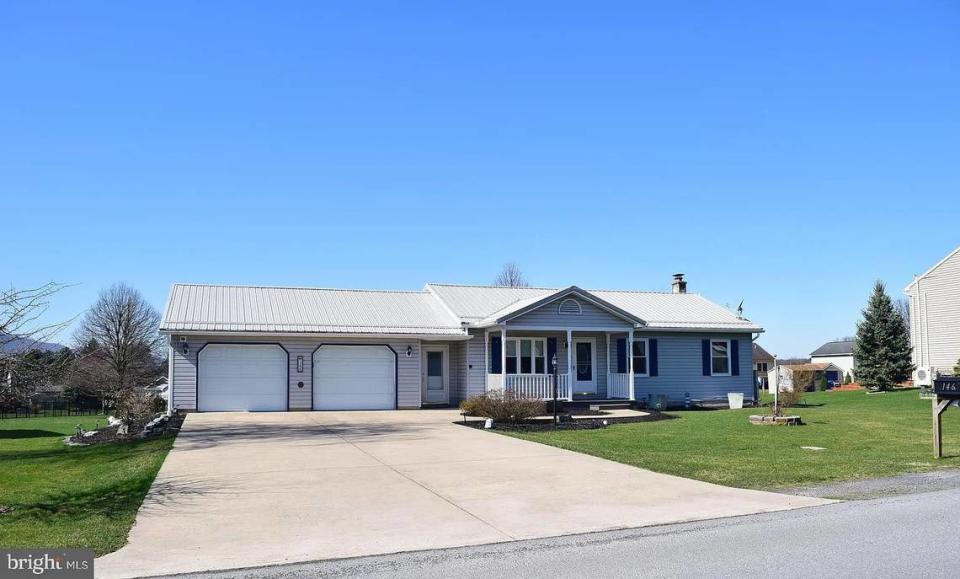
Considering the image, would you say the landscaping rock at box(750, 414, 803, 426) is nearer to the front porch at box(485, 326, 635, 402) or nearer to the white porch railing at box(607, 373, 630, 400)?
the front porch at box(485, 326, 635, 402)

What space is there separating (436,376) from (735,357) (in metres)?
11.7

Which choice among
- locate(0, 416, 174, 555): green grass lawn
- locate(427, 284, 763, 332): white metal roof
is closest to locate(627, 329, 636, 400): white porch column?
locate(427, 284, 763, 332): white metal roof

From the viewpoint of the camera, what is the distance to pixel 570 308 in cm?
2506

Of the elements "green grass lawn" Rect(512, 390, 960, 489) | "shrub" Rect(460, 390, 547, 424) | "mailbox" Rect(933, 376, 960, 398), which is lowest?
"green grass lawn" Rect(512, 390, 960, 489)

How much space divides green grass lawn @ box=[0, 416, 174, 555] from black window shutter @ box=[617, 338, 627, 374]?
16.2 meters

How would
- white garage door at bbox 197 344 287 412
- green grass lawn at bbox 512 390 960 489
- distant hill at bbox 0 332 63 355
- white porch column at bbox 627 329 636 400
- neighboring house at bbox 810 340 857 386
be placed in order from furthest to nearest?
1. neighboring house at bbox 810 340 857 386
2. white porch column at bbox 627 329 636 400
3. white garage door at bbox 197 344 287 412
4. green grass lawn at bbox 512 390 960 489
5. distant hill at bbox 0 332 63 355

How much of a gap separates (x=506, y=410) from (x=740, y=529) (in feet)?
37.9

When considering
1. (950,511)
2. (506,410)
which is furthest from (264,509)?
(506,410)

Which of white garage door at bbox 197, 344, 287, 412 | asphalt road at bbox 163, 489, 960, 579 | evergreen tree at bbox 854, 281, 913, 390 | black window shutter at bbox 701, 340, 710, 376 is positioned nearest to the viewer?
asphalt road at bbox 163, 489, 960, 579

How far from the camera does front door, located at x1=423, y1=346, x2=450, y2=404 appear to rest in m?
26.5

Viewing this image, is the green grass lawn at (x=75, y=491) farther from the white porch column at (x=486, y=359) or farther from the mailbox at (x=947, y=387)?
the mailbox at (x=947, y=387)

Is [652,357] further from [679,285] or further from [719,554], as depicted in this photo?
[719,554]

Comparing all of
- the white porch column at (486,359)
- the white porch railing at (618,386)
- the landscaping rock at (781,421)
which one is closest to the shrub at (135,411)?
the white porch column at (486,359)

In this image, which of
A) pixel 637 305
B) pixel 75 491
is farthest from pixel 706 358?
pixel 75 491
